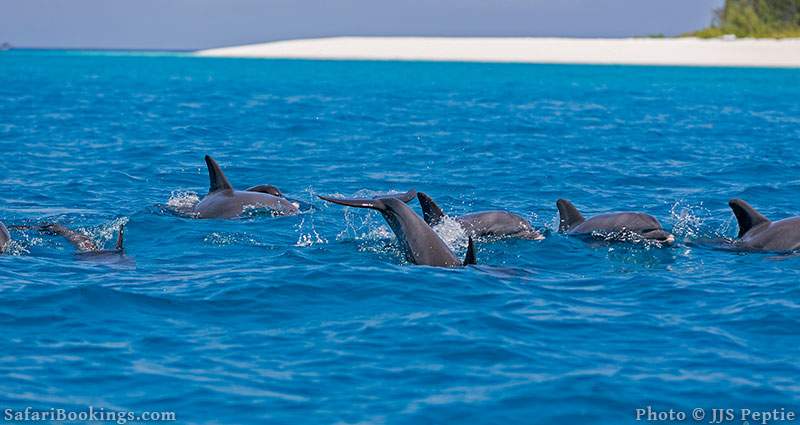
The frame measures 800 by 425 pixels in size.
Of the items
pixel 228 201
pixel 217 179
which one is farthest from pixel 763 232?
pixel 217 179

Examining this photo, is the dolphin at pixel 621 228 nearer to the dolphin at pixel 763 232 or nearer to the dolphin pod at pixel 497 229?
the dolphin pod at pixel 497 229

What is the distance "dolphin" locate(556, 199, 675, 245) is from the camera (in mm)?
14031

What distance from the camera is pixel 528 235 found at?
1430 cm

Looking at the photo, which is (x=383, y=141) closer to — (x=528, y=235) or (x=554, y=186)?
(x=554, y=186)

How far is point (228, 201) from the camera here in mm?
16203

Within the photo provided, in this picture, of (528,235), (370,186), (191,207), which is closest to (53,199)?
(191,207)

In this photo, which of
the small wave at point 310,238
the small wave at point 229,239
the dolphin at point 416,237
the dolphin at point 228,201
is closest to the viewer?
the dolphin at point 416,237

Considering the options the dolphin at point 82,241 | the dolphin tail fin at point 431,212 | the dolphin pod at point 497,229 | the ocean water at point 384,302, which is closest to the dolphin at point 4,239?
the dolphin pod at point 497,229

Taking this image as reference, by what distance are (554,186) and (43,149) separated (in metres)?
12.3

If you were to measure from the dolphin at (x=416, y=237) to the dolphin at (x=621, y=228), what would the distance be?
2790 millimetres

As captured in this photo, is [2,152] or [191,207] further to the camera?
[2,152]

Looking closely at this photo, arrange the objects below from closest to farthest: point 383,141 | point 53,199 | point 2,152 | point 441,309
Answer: point 441,309
point 53,199
point 2,152
point 383,141

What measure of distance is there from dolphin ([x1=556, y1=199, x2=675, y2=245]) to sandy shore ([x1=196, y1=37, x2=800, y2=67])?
10277cm

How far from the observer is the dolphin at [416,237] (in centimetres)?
1198
